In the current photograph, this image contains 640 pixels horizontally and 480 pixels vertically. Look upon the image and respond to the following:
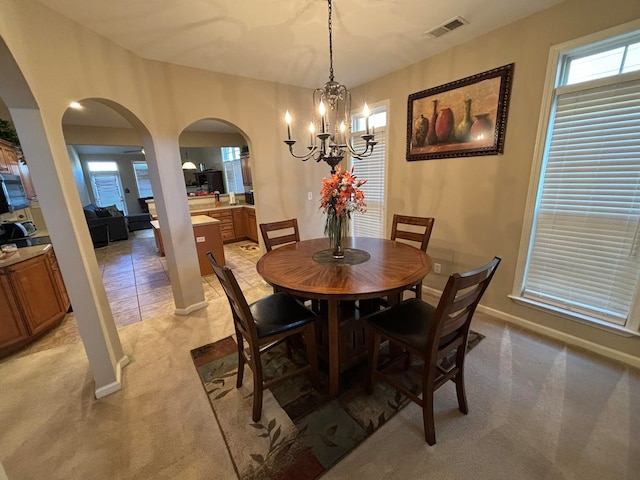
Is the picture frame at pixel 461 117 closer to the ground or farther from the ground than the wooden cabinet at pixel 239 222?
farther from the ground

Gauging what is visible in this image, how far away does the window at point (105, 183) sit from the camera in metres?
8.65

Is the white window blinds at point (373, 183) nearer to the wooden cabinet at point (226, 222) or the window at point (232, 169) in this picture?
the wooden cabinet at point (226, 222)

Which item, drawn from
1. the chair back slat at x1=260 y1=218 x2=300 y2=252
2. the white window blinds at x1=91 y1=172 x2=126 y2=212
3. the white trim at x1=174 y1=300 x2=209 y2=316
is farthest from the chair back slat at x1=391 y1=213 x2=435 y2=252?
the white window blinds at x1=91 y1=172 x2=126 y2=212

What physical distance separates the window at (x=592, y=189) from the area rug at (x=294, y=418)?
1520mm

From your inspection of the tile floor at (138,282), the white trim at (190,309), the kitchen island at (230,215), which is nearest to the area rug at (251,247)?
the tile floor at (138,282)

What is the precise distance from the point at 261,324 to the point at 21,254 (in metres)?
2.67

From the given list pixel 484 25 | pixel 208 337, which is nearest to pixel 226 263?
pixel 208 337

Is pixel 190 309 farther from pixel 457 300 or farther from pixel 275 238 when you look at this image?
pixel 457 300

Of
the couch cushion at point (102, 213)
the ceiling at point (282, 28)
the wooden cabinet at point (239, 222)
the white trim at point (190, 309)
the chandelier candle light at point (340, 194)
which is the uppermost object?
the ceiling at point (282, 28)

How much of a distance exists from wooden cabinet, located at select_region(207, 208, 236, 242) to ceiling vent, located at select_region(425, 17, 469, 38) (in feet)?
16.4

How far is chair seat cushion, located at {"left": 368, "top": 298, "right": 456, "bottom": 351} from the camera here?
139 centimetres

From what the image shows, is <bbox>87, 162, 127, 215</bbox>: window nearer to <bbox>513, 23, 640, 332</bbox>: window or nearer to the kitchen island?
the kitchen island

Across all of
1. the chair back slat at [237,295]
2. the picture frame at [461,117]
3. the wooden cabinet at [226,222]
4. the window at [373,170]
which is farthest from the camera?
the wooden cabinet at [226,222]

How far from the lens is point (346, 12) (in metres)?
→ 1.82
